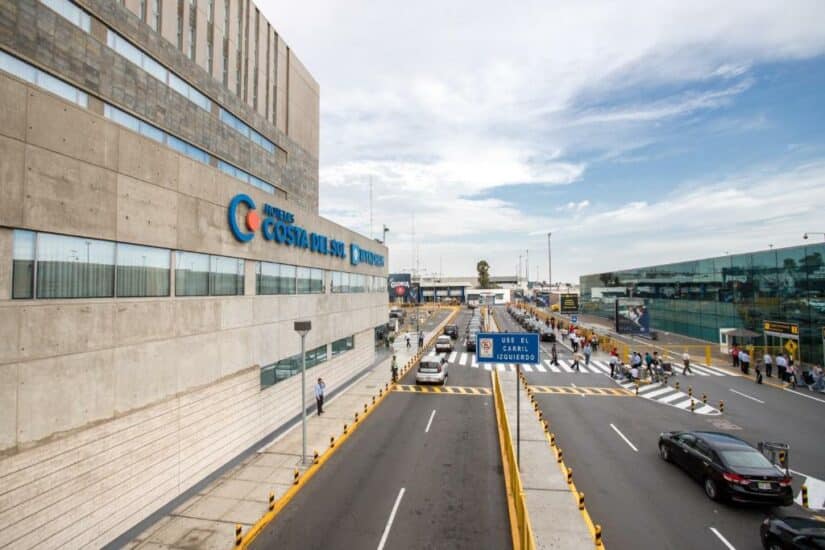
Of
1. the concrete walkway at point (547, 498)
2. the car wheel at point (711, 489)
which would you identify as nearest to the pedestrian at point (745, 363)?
the concrete walkway at point (547, 498)

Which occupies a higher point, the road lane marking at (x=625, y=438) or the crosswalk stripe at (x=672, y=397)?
the road lane marking at (x=625, y=438)

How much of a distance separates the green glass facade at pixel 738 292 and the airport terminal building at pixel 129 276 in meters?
32.0

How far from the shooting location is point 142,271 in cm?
1061

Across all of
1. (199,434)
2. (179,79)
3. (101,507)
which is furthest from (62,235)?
(179,79)

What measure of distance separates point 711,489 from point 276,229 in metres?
16.7

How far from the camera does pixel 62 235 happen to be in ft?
28.2

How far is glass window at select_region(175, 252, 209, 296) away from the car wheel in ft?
50.6

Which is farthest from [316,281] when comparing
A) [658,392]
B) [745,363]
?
[745,363]

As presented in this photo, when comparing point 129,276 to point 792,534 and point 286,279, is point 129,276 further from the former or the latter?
point 792,534

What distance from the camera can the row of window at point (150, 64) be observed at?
15023 mm

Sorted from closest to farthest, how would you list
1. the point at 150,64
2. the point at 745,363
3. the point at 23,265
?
the point at 23,265 → the point at 150,64 → the point at 745,363

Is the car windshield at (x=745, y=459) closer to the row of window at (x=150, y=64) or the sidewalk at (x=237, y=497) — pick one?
the sidewalk at (x=237, y=497)

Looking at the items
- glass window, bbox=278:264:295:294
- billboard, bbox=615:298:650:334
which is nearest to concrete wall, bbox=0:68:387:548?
glass window, bbox=278:264:295:294

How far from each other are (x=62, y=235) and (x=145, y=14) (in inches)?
597
